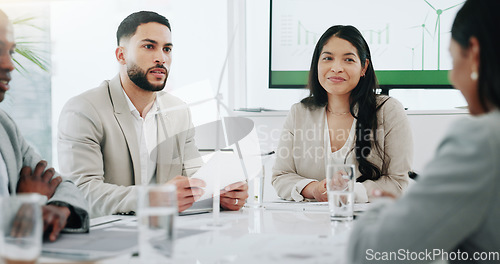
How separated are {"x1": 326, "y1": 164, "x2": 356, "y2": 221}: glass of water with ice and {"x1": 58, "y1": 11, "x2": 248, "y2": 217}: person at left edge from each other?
1.15ft

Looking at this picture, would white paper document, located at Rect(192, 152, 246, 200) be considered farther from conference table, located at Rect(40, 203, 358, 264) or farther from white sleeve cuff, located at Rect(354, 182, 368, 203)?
white sleeve cuff, located at Rect(354, 182, 368, 203)

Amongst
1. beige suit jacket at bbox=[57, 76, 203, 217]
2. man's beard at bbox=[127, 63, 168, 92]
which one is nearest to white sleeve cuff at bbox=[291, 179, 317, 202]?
beige suit jacket at bbox=[57, 76, 203, 217]

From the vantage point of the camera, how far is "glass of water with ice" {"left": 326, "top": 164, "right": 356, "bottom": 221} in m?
1.50

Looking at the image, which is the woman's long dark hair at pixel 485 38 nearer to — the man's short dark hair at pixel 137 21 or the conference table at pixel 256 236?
the conference table at pixel 256 236

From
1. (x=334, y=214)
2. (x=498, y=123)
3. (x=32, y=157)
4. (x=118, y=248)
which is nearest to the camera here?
(x=498, y=123)

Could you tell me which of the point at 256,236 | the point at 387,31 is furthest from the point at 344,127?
the point at 256,236

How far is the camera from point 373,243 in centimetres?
84

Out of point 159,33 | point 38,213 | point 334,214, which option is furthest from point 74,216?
point 159,33

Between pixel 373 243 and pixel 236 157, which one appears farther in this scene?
pixel 236 157

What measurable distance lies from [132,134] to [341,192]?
1148mm

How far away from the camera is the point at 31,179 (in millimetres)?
1462

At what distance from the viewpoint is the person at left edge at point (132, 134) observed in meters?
1.86

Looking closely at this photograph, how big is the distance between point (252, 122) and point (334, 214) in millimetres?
2081

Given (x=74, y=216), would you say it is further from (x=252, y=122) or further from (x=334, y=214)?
(x=252, y=122)
